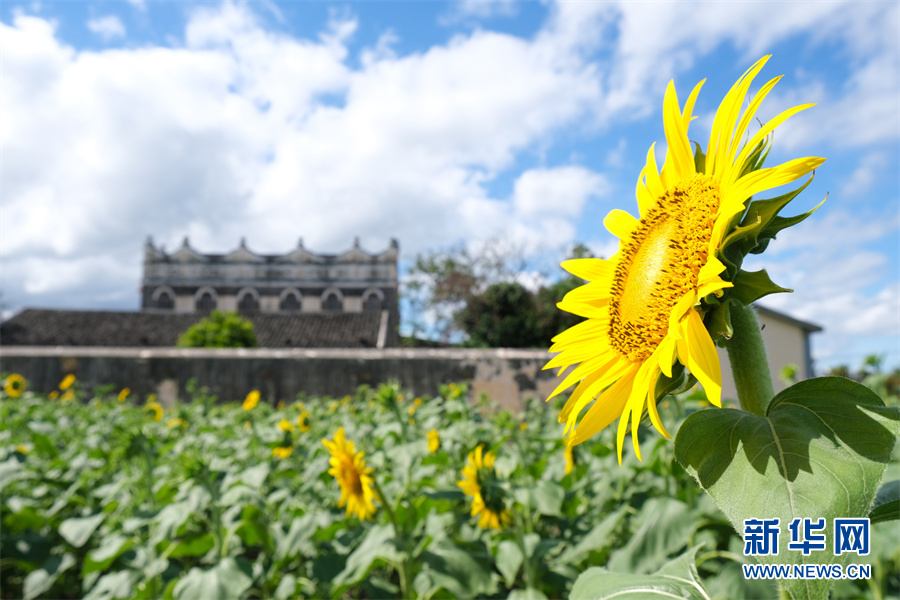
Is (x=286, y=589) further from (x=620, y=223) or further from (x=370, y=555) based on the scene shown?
(x=620, y=223)

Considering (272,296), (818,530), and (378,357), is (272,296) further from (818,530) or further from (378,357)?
(818,530)

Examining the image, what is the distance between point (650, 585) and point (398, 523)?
143 cm

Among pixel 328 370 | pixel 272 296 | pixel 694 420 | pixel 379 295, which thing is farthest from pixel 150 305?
pixel 694 420

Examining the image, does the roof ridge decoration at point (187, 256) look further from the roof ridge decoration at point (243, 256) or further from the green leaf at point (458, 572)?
the green leaf at point (458, 572)

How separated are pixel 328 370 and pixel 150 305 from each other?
4481 centimetres

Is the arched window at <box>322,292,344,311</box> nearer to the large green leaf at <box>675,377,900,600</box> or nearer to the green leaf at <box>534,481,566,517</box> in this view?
the green leaf at <box>534,481,566,517</box>

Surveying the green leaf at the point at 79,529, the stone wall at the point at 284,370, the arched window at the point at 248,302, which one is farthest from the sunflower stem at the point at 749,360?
the arched window at the point at 248,302

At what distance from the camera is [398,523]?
2111 mm

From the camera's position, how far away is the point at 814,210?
693 mm

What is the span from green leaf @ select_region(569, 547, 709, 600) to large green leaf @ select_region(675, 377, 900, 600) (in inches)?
9.4

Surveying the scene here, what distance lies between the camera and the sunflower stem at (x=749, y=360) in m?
0.72

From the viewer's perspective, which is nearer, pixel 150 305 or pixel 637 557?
pixel 637 557

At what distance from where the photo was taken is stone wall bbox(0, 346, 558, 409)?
880 cm

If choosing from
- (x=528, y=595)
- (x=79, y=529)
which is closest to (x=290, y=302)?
(x=79, y=529)
